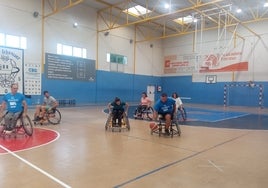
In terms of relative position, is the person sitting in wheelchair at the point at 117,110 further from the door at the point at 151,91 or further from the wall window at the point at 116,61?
the door at the point at 151,91

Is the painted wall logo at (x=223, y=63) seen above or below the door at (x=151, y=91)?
above

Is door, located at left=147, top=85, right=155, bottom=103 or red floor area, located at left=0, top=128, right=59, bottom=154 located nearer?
red floor area, located at left=0, top=128, right=59, bottom=154

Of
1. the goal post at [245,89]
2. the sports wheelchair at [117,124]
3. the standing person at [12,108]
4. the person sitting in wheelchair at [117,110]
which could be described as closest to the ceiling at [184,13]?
the goal post at [245,89]

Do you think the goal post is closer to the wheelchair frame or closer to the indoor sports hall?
the indoor sports hall

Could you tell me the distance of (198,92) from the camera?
19969 mm

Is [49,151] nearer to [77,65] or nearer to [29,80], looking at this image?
[29,80]

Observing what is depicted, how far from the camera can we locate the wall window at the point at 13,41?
477 inches

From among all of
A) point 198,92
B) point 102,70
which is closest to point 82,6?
point 102,70

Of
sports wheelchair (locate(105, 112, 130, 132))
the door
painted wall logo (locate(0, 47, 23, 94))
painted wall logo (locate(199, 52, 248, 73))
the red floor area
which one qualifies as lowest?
the red floor area

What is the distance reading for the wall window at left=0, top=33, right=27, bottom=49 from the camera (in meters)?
12.1

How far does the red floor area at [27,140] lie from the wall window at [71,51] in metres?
9.04

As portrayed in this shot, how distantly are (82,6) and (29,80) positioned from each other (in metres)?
6.05

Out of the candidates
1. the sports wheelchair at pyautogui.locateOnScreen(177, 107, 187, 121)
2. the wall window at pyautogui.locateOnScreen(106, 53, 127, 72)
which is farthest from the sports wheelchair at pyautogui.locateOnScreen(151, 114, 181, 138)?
the wall window at pyautogui.locateOnScreen(106, 53, 127, 72)

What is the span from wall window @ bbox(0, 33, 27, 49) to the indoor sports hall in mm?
51
